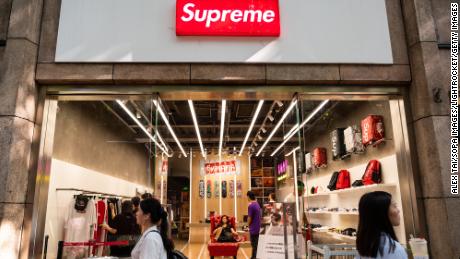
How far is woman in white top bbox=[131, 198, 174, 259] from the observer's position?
2229 millimetres

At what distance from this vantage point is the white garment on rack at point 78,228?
6336 millimetres

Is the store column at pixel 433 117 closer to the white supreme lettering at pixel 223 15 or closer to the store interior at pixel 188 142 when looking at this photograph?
the store interior at pixel 188 142

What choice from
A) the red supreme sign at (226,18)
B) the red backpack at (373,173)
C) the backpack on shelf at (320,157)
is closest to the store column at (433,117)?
the red backpack at (373,173)

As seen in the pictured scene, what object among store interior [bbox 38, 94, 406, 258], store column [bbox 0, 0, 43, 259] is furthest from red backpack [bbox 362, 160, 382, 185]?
→ store column [bbox 0, 0, 43, 259]

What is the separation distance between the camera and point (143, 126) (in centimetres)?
750

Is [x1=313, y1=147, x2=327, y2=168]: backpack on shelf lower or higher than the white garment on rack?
higher

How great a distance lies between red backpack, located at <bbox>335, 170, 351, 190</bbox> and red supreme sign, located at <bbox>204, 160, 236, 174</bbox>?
8.43m

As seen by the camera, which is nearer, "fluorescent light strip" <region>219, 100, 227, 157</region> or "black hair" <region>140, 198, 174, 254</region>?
"black hair" <region>140, 198, 174, 254</region>

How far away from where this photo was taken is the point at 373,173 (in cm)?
595

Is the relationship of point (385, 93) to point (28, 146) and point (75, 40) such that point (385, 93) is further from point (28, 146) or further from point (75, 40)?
point (28, 146)

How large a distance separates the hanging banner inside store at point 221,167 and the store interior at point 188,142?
1.84 m

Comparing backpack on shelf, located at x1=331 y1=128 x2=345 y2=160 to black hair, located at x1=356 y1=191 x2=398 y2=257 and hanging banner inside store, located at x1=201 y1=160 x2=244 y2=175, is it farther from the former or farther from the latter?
hanging banner inside store, located at x1=201 y1=160 x2=244 y2=175

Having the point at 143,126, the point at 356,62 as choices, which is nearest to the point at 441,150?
the point at 356,62

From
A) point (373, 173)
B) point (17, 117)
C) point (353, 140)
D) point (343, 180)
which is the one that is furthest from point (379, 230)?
point (343, 180)
